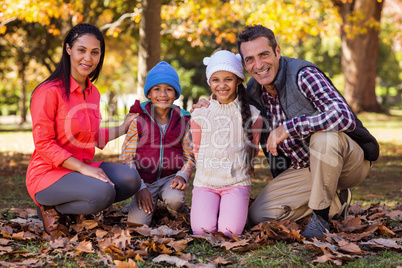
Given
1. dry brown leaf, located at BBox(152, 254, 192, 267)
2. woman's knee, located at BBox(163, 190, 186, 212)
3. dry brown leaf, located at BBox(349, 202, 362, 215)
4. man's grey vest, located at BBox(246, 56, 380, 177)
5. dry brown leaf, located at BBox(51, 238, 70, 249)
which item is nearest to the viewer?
dry brown leaf, located at BBox(152, 254, 192, 267)

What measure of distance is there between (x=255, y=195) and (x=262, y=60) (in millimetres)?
2148

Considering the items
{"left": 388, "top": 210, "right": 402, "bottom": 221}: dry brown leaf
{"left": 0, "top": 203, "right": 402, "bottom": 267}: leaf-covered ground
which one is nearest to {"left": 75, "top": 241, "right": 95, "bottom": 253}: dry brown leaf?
{"left": 0, "top": 203, "right": 402, "bottom": 267}: leaf-covered ground

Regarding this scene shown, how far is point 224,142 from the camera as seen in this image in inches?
156

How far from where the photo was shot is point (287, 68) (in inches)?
153

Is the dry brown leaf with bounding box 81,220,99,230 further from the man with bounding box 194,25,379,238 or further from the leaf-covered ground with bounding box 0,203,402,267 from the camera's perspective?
the man with bounding box 194,25,379,238

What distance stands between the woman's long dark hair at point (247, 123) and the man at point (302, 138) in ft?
0.52

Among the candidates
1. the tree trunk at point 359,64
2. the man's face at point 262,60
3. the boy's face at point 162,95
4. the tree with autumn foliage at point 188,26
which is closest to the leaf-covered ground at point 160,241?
the boy's face at point 162,95

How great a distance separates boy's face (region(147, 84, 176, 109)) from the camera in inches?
163

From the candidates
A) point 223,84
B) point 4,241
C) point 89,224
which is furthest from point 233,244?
point 4,241

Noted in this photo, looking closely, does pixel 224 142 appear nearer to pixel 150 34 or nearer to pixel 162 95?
pixel 162 95

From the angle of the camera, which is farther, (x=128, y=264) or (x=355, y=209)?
(x=355, y=209)

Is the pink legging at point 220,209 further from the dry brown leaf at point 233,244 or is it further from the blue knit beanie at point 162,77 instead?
the blue knit beanie at point 162,77

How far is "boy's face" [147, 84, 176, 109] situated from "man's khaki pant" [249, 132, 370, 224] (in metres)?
1.23

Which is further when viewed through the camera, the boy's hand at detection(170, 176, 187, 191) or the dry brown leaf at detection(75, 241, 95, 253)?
the boy's hand at detection(170, 176, 187, 191)
